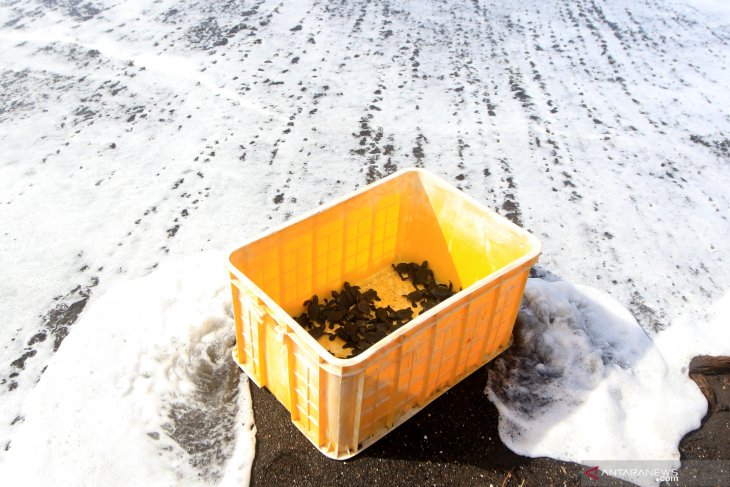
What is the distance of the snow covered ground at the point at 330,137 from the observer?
3.70 metres

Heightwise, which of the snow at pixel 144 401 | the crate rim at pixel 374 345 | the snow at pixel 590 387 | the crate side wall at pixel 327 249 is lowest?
the snow at pixel 144 401

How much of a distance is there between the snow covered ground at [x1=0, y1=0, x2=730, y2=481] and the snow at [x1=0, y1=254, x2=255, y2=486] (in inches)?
1.4

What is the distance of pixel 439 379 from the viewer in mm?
2906

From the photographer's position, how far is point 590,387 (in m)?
3.04

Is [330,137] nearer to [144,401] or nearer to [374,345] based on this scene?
[144,401]

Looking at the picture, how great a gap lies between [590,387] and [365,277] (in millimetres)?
1417

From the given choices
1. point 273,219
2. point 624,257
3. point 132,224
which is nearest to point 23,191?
point 132,224

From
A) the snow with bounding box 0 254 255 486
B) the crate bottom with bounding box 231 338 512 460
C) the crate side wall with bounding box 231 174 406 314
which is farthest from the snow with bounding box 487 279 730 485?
the snow with bounding box 0 254 255 486

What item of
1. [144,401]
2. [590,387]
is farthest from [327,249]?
[590,387]

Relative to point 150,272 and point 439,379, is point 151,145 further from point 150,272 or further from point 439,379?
point 439,379

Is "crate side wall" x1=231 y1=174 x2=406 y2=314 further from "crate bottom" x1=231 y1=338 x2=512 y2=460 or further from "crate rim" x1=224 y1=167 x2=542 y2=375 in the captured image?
"crate bottom" x1=231 y1=338 x2=512 y2=460

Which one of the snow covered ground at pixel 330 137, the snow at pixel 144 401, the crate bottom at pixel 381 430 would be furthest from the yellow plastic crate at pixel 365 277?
the snow covered ground at pixel 330 137

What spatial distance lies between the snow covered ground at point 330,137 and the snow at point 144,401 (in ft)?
0.12

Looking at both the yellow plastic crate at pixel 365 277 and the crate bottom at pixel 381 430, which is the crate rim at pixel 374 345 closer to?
the yellow plastic crate at pixel 365 277
